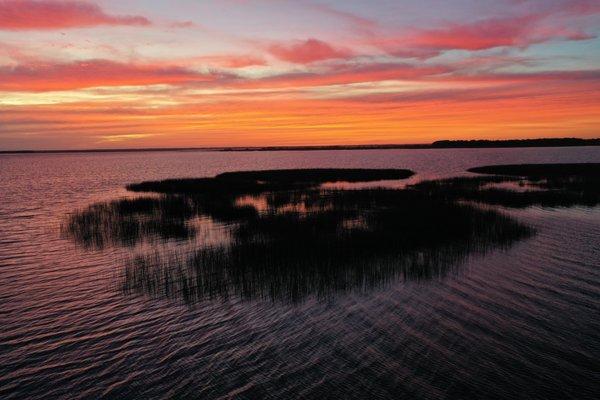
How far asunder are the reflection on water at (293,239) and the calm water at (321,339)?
1042 mm

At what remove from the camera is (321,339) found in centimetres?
1099

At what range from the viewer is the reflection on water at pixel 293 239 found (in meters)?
15.3

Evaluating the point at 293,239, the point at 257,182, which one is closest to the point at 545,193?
the point at 293,239

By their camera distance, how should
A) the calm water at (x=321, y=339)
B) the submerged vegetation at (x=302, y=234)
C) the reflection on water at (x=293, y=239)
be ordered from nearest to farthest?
the calm water at (x=321, y=339) → the reflection on water at (x=293, y=239) → the submerged vegetation at (x=302, y=234)

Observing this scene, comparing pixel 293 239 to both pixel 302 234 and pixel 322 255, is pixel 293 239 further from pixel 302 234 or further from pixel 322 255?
pixel 322 255

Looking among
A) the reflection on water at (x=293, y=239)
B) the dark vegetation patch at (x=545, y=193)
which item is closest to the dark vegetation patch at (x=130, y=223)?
the reflection on water at (x=293, y=239)

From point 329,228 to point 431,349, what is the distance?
1324 centimetres

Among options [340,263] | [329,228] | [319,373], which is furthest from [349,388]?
[329,228]

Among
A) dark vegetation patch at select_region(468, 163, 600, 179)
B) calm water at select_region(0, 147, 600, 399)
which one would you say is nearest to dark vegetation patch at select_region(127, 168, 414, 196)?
dark vegetation patch at select_region(468, 163, 600, 179)

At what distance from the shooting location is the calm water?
8.95 meters

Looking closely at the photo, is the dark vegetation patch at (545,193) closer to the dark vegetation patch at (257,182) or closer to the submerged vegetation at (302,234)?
the submerged vegetation at (302,234)

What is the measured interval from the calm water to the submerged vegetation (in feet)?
3.56

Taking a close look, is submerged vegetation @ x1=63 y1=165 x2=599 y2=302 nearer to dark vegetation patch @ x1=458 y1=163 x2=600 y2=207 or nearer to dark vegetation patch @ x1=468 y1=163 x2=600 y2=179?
dark vegetation patch @ x1=458 y1=163 x2=600 y2=207

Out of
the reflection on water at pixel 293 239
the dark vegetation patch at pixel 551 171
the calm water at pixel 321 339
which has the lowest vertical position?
the calm water at pixel 321 339
